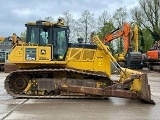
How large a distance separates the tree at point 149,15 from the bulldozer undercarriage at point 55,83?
45340 mm

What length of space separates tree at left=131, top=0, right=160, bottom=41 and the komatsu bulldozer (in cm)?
4473

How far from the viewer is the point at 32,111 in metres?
10.3

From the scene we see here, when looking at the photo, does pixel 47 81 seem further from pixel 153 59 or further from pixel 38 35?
pixel 153 59

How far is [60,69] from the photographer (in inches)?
526

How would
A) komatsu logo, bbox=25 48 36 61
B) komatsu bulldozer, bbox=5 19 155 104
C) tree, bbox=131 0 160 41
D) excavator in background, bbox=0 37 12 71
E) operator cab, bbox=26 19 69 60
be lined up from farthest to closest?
tree, bbox=131 0 160 41
excavator in background, bbox=0 37 12 71
operator cab, bbox=26 19 69 60
komatsu logo, bbox=25 48 36 61
komatsu bulldozer, bbox=5 19 155 104

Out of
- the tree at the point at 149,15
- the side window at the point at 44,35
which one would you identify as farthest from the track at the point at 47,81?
the tree at the point at 149,15

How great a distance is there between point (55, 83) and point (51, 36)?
1871 mm

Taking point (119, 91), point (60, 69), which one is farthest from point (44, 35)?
point (119, 91)

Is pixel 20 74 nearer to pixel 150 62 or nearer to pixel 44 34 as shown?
pixel 44 34

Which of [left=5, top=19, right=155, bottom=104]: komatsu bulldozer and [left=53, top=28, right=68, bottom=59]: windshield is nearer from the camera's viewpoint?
[left=5, top=19, right=155, bottom=104]: komatsu bulldozer

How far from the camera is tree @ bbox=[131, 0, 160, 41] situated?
5875cm

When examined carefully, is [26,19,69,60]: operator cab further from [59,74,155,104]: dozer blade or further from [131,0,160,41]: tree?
[131,0,160,41]: tree

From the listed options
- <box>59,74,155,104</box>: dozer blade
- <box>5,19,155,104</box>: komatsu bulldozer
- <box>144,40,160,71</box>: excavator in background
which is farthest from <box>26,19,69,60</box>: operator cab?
<box>144,40,160,71</box>: excavator in background

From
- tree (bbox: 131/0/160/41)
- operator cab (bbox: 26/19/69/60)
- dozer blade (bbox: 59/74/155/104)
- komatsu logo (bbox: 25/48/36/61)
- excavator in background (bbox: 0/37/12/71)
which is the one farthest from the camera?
tree (bbox: 131/0/160/41)
